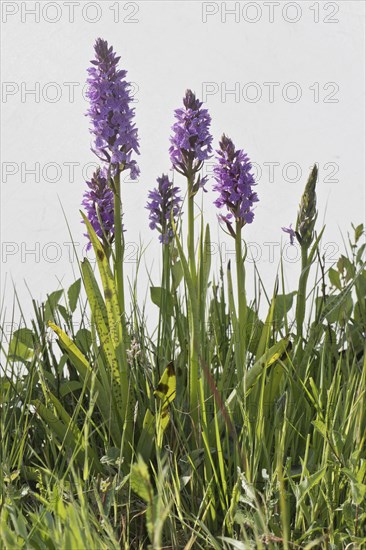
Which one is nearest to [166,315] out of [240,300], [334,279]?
[240,300]

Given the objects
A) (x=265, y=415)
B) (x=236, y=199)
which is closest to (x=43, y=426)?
(x=265, y=415)

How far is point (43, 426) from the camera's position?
6.97 feet

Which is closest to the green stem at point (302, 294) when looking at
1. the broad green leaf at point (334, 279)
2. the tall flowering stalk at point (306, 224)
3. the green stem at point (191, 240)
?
the tall flowering stalk at point (306, 224)

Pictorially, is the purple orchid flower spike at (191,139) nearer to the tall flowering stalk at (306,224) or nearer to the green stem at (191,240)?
the green stem at (191,240)

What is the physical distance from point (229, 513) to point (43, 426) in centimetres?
67

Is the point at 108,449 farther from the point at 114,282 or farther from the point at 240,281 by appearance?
the point at 240,281

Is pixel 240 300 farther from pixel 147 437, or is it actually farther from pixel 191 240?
pixel 147 437

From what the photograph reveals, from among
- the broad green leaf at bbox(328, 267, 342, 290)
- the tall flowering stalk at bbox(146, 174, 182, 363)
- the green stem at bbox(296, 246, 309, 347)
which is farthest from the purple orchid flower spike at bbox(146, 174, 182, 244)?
the broad green leaf at bbox(328, 267, 342, 290)

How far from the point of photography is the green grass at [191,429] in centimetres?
160

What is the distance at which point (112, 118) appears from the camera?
1932 mm

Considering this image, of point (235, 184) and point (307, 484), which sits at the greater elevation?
point (235, 184)

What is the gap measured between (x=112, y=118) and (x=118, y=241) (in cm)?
29

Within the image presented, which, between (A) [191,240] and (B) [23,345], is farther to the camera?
(B) [23,345]

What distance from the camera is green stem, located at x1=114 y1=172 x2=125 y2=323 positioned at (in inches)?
76.6
